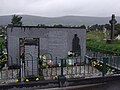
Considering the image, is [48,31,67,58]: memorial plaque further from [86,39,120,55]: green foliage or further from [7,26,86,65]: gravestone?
[86,39,120,55]: green foliage

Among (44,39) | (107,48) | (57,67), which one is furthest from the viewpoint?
(107,48)

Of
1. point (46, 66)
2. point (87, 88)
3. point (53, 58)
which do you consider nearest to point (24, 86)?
point (87, 88)

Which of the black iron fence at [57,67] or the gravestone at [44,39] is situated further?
the gravestone at [44,39]

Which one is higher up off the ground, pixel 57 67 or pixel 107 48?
pixel 107 48

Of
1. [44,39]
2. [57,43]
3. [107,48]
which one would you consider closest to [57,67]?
[57,43]

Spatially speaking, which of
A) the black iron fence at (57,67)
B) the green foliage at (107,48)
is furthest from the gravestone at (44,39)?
the green foliage at (107,48)

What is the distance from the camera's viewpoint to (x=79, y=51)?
427 inches

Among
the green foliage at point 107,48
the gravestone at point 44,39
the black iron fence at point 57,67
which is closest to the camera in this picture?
the black iron fence at point 57,67

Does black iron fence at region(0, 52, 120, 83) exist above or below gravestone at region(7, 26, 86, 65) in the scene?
below

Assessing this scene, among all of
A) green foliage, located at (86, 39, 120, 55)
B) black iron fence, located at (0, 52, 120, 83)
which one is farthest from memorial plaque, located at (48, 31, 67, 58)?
green foliage, located at (86, 39, 120, 55)

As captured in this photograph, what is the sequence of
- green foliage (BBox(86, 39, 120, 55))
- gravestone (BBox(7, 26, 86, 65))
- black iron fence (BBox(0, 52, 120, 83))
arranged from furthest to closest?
green foliage (BBox(86, 39, 120, 55)), gravestone (BBox(7, 26, 86, 65)), black iron fence (BBox(0, 52, 120, 83))

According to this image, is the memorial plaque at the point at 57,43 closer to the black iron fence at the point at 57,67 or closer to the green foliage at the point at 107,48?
the black iron fence at the point at 57,67

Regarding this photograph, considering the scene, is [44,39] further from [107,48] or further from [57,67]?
[107,48]

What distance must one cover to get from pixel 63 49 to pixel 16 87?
20.1 feet
